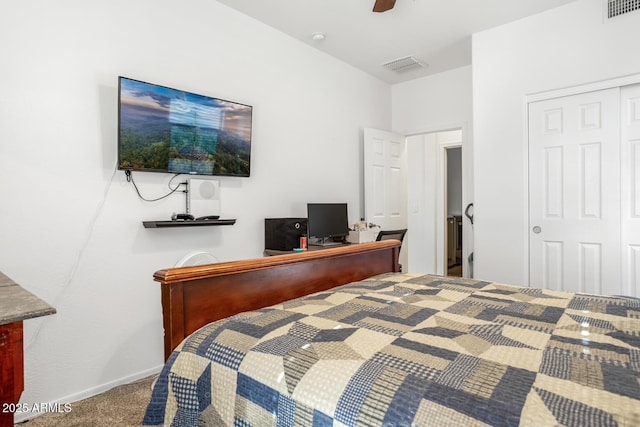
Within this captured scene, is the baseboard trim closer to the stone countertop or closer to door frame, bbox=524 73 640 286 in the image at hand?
the stone countertop

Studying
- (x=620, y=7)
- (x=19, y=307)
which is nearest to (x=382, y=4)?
(x=620, y=7)

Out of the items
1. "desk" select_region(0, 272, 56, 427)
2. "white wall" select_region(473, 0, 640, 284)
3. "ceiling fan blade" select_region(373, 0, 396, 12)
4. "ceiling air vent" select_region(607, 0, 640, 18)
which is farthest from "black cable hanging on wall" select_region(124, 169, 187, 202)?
"ceiling air vent" select_region(607, 0, 640, 18)

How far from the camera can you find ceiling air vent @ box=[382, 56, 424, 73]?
13.9 feet

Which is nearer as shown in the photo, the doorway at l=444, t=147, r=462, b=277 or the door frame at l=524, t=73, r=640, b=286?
the door frame at l=524, t=73, r=640, b=286

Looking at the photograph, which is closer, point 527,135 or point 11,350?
point 11,350

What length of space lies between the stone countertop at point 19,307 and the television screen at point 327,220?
8.19ft

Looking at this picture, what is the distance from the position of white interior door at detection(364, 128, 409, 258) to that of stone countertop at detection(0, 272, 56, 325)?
11.8 feet

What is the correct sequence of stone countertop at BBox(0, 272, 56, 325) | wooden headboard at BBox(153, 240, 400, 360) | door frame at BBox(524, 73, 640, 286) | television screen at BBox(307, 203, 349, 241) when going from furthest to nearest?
television screen at BBox(307, 203, 349, 241) < door frame at BBox(524, 73, 640, 286) < wooden headboard at BBox(153, 240, 400, 360) < stone countertop at BBox(0, 272, 56, 325)

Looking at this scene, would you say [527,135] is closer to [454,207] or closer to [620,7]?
[620,7]

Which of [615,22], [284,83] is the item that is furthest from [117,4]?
[615,22]

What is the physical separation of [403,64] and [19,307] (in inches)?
168

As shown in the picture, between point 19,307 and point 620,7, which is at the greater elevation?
point 620,7

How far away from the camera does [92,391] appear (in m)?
2.38

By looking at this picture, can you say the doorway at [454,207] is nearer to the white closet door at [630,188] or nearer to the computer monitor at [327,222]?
the computer monitor at [327,222]
